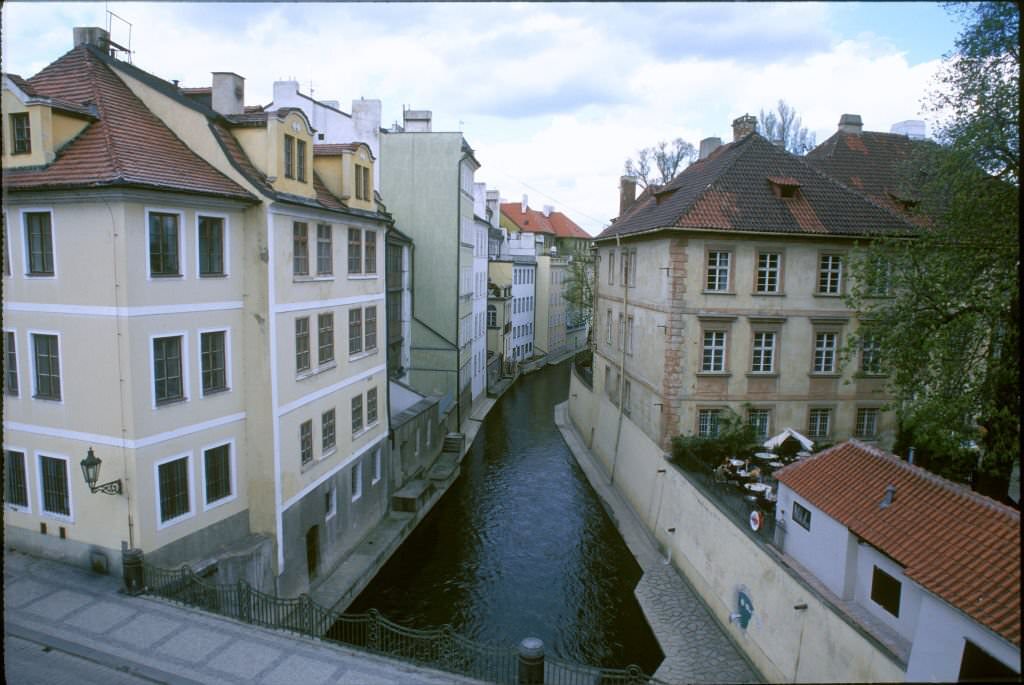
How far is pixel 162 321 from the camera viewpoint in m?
14.6

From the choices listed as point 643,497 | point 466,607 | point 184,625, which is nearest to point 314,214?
point 184,625

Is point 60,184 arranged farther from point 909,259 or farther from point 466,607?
point 909,259

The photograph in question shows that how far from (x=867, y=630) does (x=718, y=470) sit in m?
8.33

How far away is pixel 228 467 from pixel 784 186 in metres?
19.6

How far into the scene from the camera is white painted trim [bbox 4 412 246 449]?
14281mm

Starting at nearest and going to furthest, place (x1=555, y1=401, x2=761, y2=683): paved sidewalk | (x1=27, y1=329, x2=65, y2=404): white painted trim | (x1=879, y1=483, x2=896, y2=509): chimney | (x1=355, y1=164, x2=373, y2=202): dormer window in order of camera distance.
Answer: (x1=879, y1=483, x2=896, y2=509): chimney < (x1=27, y1=329, x2=65, y2=404): white painted trim < (x1=555, y1=401, x2=761, y2=683): paved sidewalk < (x1=355, y1=164, x2=373, y2=202): dormer window

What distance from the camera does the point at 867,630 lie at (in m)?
13.1

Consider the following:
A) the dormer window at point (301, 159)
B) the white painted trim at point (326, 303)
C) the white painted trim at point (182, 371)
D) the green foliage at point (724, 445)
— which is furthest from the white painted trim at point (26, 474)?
the green foliage at point (724, 445)

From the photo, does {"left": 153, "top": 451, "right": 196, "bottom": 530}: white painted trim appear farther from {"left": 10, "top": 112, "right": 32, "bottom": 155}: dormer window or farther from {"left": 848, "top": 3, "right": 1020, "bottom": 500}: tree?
{"left": 848, "top": 3, "right": 1020, "bottom": 500}: tree

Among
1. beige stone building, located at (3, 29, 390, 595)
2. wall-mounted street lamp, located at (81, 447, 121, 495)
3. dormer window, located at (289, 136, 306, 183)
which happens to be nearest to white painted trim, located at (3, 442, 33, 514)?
beige stone building, located at (3, 29, 390, 595)

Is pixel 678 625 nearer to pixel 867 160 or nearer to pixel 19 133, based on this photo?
pixel 19 133

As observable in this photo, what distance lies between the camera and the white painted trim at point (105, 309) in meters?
13.9

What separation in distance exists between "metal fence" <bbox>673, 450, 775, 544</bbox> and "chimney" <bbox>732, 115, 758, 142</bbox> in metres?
14.7

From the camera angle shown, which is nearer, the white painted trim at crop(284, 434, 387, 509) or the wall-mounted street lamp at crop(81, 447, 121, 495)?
the wall-mounted street lamp at crop(81, 447, 121, 495)
